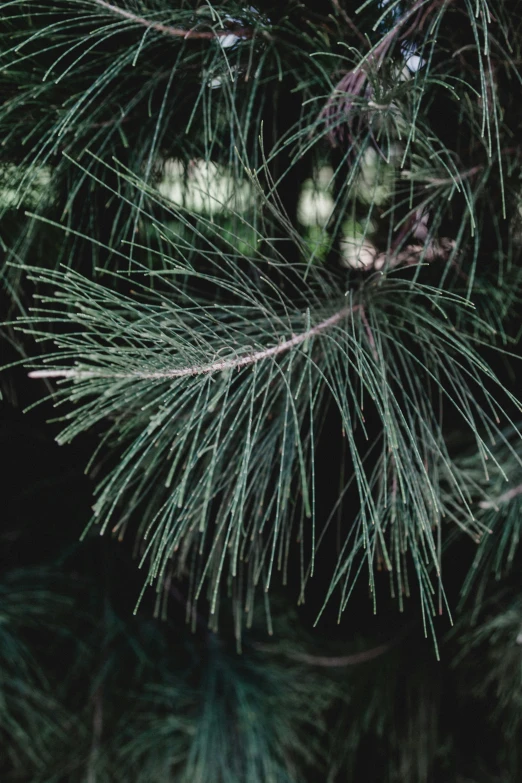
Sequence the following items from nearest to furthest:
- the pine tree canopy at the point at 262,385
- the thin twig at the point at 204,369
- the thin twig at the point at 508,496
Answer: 1. the thin twig at the point at 204,369
2. the pine tree canopy at the point at 262,385
3. the thin twig at the point at 508,496

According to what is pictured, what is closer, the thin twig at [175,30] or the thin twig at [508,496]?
the thin twig at [175,30]

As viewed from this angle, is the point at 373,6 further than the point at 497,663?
No

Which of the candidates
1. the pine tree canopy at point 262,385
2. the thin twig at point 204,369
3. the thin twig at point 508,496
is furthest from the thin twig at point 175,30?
the thin twig at point 508,496

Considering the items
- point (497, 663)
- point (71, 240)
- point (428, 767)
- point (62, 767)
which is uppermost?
point (71, 240)

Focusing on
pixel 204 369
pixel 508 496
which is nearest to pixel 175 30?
pixel 204 369

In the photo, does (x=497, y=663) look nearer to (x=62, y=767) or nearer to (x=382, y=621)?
(x=382, y=621)

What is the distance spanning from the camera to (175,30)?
52 cm

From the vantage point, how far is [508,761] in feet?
2.87

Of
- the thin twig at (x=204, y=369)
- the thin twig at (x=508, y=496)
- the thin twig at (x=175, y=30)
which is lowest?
the thin twig at (x=204, y=369)

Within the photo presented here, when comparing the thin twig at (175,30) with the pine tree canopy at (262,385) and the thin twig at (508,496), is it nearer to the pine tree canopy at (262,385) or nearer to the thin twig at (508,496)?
the pine tree canopy at (262,385)

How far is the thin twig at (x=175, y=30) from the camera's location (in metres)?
0.49

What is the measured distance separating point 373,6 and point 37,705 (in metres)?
0.87

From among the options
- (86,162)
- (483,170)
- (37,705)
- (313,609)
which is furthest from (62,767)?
(483,170)

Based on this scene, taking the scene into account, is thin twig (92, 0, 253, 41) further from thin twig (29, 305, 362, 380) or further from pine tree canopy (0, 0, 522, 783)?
thin twig (29, 305, 362, 380)
